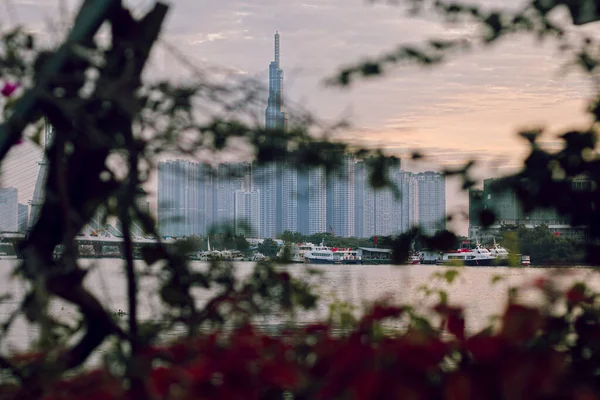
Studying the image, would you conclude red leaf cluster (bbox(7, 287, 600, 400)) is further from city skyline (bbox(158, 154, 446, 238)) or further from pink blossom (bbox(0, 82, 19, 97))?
pink blossom (bbox(0, 82, 19, 97))

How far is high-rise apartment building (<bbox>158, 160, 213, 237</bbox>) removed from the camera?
1.43 meters

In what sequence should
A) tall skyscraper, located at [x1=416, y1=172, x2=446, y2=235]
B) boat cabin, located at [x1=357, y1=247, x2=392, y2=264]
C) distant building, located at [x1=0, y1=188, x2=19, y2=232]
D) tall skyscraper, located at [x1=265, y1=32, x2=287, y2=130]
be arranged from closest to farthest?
1. tall skyscraper, located at [x1=265, y1=32, x2=287, y2=130]
2. boat cabin, located at [x1=357, y1=247, x2=392, y2=264]
3. tall skyscraper, located at [x1=416, y1=172, x2=446, y2=235]
4. distant building, located at [x1=0, y1=188, x2=19, y2=232]

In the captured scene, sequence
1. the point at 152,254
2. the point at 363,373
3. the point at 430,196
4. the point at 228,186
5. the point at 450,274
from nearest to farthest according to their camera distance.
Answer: the point at 363,373 < the point at 152,254 < the point at 228,186 < the point at 450,274 < the point at 430,196

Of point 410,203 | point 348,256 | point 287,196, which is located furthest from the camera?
point 348,256

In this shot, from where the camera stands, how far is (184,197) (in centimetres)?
152

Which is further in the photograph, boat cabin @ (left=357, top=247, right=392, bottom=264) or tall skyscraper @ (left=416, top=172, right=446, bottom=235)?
tall skyscraper @ (left=416, top=172, right=446, bottom=235)

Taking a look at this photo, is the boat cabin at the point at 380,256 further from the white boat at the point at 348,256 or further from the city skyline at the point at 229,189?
the white boat at the point at 348,256

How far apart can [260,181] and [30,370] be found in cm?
57

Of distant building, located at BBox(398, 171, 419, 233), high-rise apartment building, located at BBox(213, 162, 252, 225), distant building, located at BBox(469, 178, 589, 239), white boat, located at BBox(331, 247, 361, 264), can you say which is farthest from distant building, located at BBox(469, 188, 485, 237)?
white boat, located at BBox(331, 247, 361, 264)

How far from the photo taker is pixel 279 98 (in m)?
1.45

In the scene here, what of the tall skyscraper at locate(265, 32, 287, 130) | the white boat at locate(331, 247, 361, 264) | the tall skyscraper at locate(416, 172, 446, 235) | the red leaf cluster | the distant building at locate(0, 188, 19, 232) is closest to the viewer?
the red leaf cluster

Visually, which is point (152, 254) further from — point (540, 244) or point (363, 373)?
point (540, 244)

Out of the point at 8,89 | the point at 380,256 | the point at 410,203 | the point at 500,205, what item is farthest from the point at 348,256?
the point at 8,89

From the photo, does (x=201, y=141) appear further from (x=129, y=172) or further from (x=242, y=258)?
(x=242, y=258)
